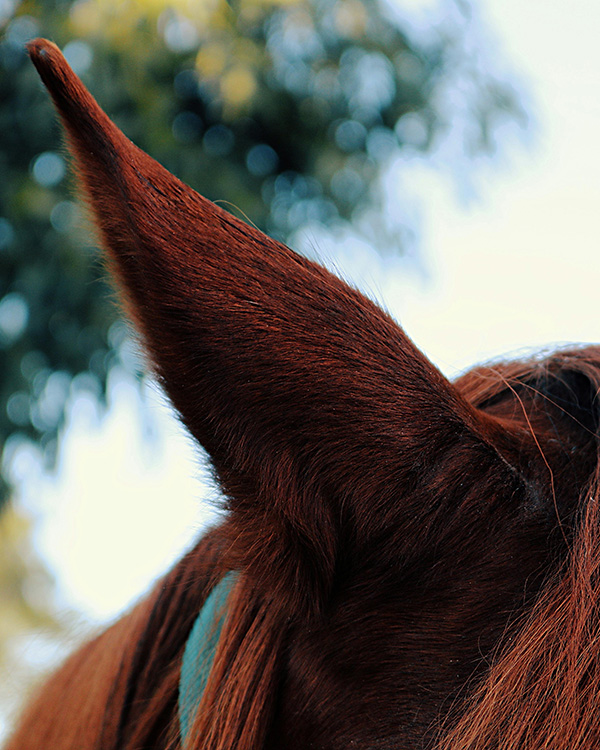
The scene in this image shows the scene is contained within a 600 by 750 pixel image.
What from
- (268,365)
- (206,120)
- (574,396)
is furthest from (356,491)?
(206,120)

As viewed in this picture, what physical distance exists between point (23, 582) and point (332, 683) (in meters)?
4.34

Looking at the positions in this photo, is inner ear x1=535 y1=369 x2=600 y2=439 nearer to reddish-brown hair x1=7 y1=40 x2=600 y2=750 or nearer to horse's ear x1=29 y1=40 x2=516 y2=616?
reddish-brown hair x1=7 y1=40 x2=600 y2=750

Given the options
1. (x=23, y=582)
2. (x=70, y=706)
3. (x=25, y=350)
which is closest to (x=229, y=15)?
(x=25, y=350)

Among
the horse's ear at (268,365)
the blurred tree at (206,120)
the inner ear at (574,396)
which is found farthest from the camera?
the blurred tree at (206,120)

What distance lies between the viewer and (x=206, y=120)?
331cm

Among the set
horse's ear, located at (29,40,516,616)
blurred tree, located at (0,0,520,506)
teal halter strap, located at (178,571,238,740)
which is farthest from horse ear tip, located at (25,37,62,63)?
blurred tree, located at (0,0,520,506)

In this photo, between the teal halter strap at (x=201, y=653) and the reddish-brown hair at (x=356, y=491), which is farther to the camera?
the teal halter strap at (x=201, y=653)

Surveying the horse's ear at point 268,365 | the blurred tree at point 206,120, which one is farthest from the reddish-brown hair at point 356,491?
the blurred tree at point 206,120

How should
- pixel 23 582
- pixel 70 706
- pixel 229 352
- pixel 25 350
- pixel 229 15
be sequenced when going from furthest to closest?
1. pixel 23 582
2. pixel 25 350
3. pixel 229 15
4. pixel 70 706
5. pixel 229 352

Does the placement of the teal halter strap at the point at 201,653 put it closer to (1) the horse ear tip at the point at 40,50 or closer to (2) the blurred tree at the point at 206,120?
(1) the horse ear tip at the point at 40,50

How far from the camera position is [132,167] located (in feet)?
1.37

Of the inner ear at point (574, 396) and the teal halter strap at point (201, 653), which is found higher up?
the inner ear at point (574, 396)

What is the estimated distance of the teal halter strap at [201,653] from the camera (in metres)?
0.61

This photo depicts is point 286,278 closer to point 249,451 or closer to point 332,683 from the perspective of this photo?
point 249,451
